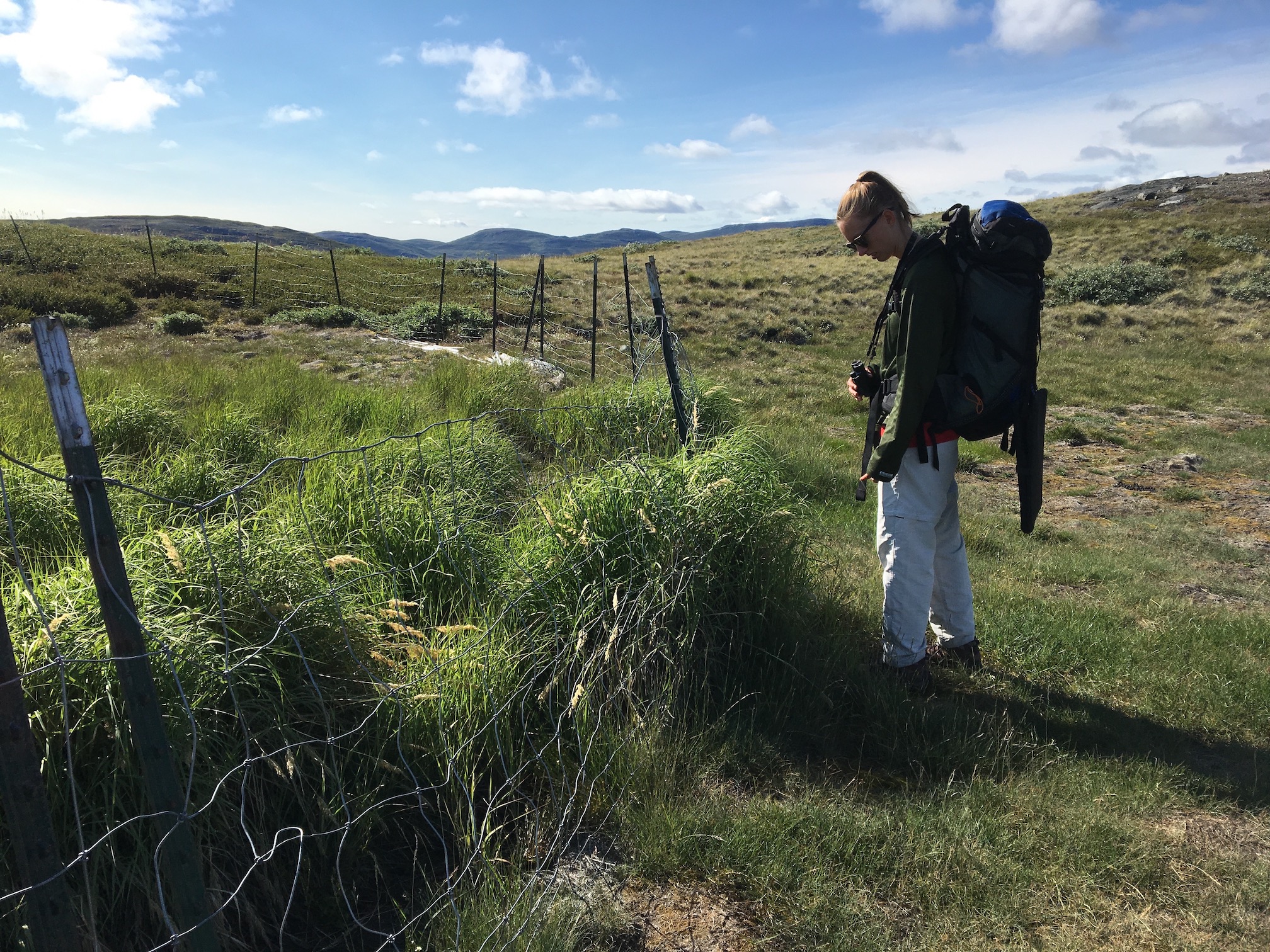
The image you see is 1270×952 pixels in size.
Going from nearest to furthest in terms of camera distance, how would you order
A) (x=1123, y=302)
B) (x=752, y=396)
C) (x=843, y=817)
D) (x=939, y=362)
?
(x=843, y=817) → (x=939, y=362) → (x=752, y=396) → (x=1123, y=302)

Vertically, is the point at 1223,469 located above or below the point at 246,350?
below

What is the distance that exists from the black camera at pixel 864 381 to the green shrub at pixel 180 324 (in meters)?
14.5

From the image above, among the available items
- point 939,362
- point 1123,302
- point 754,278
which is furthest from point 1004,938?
point 754,278

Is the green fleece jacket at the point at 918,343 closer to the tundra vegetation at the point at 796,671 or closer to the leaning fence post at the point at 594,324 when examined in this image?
the tundra vegetation at the point at 796,671

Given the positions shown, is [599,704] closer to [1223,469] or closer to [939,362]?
[939,362]

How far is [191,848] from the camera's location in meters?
1.86

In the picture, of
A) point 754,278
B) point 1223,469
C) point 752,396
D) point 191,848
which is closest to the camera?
point 191,848

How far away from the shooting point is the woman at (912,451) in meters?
3.51

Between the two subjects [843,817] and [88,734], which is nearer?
[88,734]

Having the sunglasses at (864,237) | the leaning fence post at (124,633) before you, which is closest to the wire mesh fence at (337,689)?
the leaning fence post at (124,633)

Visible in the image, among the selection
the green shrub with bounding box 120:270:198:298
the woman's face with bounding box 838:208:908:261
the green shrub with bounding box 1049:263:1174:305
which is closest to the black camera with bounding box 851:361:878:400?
the woman's face with bounding box 838:208:908:261

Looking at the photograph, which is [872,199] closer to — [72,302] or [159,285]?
[72,302]

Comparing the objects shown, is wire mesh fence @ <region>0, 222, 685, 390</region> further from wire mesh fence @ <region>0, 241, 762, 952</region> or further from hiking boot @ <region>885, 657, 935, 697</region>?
hiking boot @ <region>885, 657, 935, 697</region>

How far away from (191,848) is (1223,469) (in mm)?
10950
